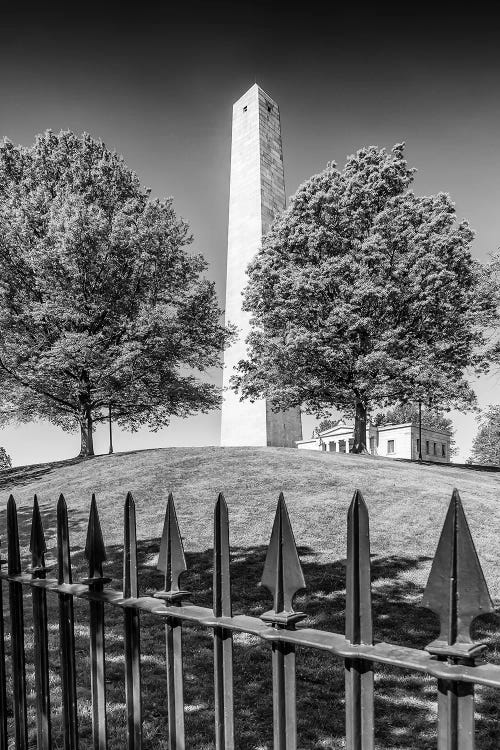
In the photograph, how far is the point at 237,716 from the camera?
4.14m

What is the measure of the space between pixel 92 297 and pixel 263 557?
14597 mm

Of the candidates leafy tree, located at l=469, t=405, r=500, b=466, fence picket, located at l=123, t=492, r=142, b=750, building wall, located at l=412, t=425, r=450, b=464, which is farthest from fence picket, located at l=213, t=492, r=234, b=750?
leafy tree, located at l=469, t=405, r=500, b=466

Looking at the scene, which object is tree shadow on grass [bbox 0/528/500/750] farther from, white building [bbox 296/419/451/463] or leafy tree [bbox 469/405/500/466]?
leafy tree [bbox 469/405/500/466]

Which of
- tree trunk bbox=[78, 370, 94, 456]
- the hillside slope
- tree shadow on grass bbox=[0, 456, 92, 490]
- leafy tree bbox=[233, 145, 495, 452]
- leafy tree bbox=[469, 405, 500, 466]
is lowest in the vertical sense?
leafy tree bbox=[469, 405, 500, 466]

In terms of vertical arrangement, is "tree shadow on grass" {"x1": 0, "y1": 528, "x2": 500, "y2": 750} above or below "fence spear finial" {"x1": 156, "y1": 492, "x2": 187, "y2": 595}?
below

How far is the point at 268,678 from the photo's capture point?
478 cm

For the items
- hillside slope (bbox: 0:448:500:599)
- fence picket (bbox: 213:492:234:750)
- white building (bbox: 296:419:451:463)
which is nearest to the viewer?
fence picket (bbox: 213:492:234:750)

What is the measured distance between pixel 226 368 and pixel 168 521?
89.7ft

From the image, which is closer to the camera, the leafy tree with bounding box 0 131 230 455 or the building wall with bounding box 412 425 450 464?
the leafy tree with bounding box 0 131 230 455

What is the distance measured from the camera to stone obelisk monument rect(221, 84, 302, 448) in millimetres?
28516

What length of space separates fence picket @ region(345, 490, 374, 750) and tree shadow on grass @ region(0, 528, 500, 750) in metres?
2.69

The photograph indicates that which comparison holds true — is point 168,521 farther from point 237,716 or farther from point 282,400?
point 282,400

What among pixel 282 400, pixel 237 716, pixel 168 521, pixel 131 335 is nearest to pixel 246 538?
pixel 237 716

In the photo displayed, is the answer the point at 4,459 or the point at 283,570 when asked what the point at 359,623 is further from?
the point at 4,459
